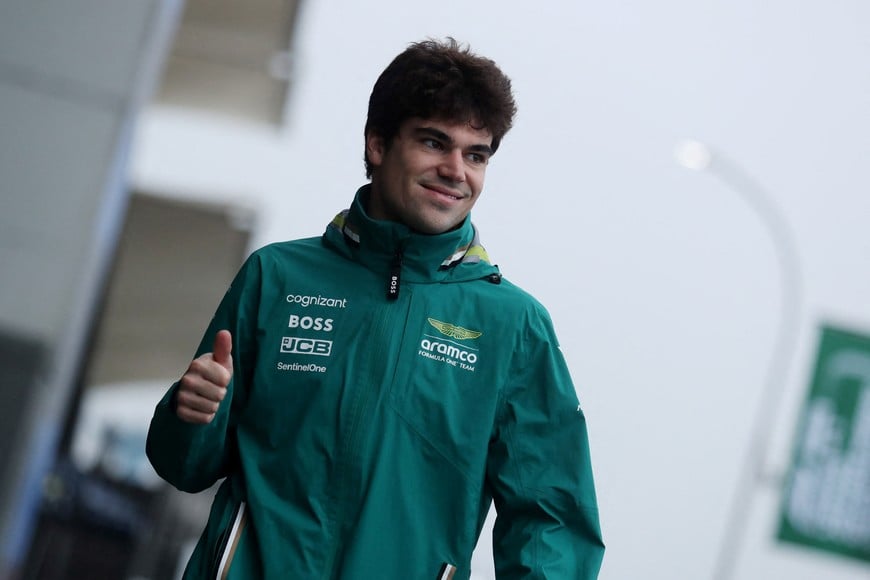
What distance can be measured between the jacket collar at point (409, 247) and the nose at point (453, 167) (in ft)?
0.31

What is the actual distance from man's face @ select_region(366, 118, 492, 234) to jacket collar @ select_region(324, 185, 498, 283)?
32 millimetres

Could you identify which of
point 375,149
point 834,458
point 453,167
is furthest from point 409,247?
point 834,458

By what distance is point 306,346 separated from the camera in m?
2.77

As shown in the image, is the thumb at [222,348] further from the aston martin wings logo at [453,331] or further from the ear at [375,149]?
the ear at [375,149]

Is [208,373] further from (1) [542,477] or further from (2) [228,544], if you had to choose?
(1) [542,477]

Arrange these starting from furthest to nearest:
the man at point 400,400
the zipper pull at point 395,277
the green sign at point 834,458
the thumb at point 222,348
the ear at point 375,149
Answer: the green sign at point 834,458 < the ear at point 375,149 < the zipper pull at point 395,277 < the man at point 400,400 < the thumb at point 222,348

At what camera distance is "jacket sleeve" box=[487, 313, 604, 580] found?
9.01 feet

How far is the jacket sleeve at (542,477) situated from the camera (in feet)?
9.01

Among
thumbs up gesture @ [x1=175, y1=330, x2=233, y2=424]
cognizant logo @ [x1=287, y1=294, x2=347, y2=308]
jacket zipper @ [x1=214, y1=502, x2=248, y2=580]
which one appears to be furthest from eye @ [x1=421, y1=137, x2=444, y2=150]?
jacket zipper @ [x1=214, y1=502, x2=248, y2=580]

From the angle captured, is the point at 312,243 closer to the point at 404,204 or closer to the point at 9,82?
the point at 404,204

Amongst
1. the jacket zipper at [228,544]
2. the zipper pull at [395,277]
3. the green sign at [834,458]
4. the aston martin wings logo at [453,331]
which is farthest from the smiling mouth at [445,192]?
the green sign at [834,458]

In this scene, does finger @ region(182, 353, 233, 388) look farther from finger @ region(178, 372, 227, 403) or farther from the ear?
the ear

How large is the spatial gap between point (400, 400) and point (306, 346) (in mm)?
198

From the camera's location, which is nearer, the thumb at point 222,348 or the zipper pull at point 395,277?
the thumb at point 222,348
